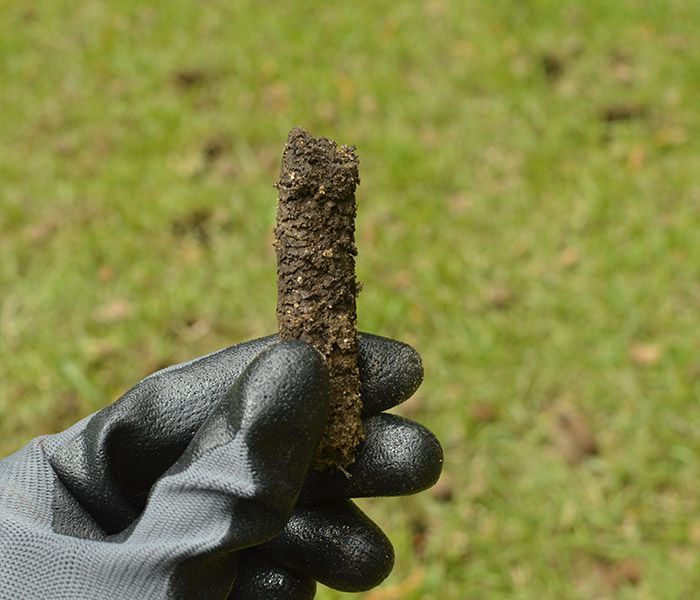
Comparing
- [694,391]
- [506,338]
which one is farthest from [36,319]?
[694,391]

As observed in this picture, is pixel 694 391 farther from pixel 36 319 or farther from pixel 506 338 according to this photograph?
pixel 36 319

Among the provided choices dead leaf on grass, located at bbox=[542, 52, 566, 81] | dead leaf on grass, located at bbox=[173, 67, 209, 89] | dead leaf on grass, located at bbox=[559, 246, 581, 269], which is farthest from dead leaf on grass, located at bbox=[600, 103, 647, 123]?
dead leaf on grass, located at bbox=[173, 67, 209, 89]

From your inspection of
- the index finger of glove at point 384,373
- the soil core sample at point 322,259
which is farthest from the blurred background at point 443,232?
the soil core sample at point 322,259

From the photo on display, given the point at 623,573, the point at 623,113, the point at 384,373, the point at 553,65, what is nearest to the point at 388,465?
the point at 384,373

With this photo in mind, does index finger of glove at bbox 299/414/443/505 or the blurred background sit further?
the blurred background

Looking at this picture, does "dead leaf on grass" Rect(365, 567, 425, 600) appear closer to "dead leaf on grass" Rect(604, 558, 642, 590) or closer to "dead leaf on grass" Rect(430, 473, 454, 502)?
"dead leaf on grass" Rect(430, 473, 454, 502)

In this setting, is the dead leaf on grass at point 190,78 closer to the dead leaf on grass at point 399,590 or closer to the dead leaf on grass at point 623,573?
the dead leaf on grass at point 399,590
